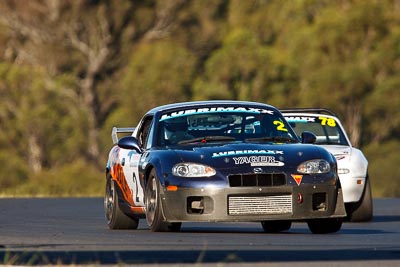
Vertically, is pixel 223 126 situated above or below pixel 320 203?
above

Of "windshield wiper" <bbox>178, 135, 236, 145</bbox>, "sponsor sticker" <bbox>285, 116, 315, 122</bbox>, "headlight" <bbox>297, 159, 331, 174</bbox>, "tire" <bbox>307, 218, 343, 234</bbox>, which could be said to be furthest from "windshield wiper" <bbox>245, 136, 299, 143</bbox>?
"sponsor sticker" <bbox>285, 116, 315, 122</bbox>

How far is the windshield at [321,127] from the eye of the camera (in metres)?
19.5

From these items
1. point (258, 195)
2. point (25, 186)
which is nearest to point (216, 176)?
point (258, 195)

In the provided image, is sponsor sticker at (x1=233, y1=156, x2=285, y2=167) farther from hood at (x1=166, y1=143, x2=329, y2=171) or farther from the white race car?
the white race car

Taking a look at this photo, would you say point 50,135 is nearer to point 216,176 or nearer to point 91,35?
point 91,35

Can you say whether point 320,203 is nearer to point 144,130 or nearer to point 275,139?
point 275,139

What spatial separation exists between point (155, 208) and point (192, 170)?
0.59 meters

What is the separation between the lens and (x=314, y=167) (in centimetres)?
1402

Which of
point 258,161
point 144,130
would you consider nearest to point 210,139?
point 258,161

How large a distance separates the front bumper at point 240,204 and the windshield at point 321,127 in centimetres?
563

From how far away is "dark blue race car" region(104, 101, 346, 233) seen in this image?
13680 mm

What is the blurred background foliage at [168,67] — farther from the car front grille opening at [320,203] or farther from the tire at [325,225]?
the car front grille opening at [320,203]

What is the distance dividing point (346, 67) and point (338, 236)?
3796cm

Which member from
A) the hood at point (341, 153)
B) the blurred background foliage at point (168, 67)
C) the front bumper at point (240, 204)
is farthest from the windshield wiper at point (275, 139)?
the blurred background foliage at point (168, 67)
